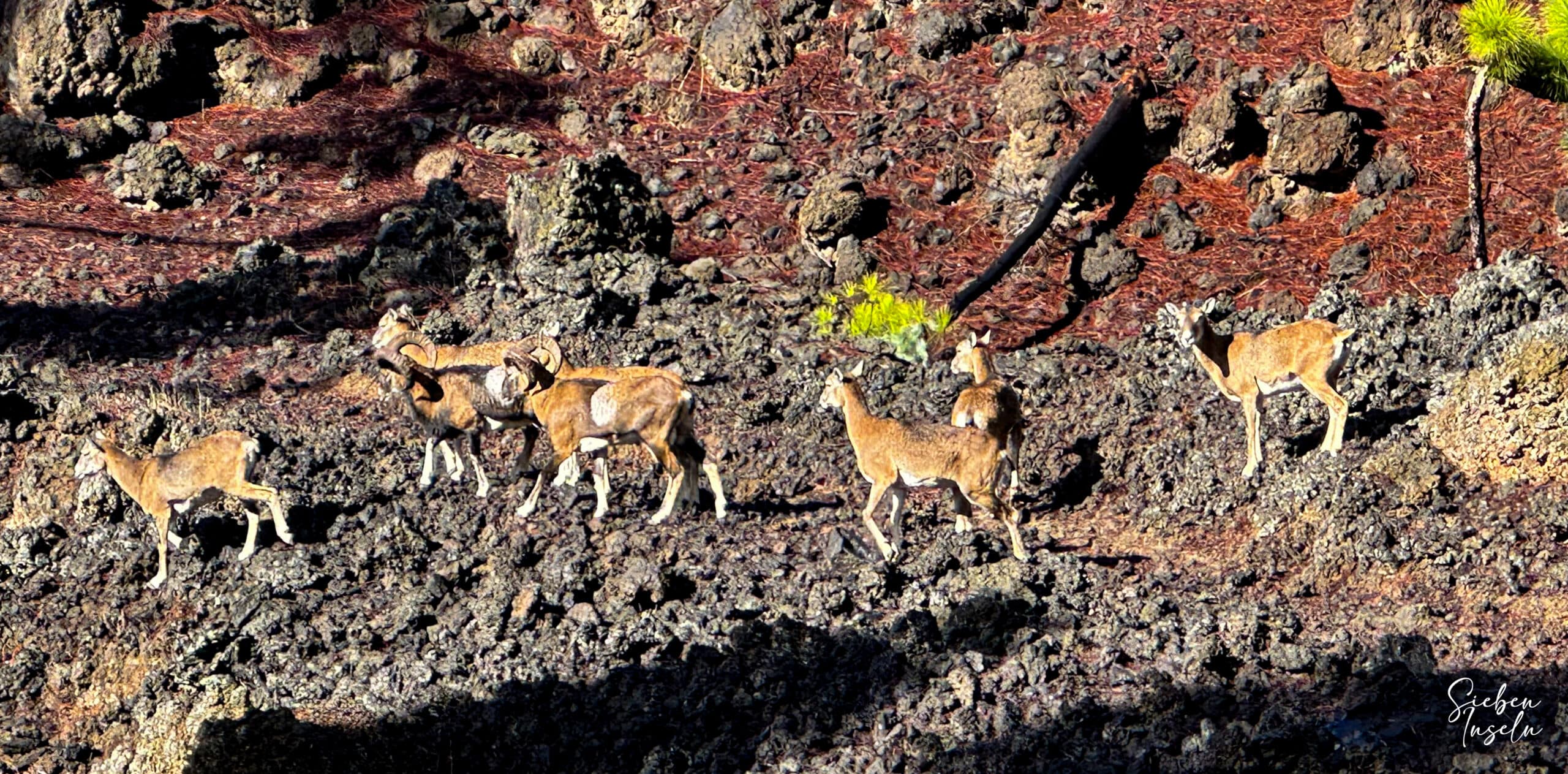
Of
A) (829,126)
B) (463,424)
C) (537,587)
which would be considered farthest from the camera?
(829,126)

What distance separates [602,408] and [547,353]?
1.59 metres

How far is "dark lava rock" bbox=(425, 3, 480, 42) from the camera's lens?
82.8 ft

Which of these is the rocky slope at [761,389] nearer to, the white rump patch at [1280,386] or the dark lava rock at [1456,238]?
the dark lava rock at [1456,238]

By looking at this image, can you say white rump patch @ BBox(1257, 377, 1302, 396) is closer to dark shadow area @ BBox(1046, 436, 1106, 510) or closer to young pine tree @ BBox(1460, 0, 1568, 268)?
dark shadow area @ BBox(1046, 436, 1106, 510)

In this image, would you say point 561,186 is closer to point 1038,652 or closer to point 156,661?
point 156,661

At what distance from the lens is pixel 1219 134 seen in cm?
2084

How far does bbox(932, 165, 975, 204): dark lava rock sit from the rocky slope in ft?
0.24

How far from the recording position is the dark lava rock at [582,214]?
784 inches

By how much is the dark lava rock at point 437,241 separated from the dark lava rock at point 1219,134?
7491 millimetres

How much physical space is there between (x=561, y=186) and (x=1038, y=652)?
9121mm

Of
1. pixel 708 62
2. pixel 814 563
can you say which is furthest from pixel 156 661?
pixel 708 62

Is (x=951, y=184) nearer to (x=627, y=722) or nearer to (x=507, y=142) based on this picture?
(x=507, y=142)

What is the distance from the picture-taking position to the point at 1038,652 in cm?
1274

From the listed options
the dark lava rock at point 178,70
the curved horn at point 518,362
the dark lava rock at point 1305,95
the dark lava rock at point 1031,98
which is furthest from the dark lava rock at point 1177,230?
the dark lava rock at point 178,70
